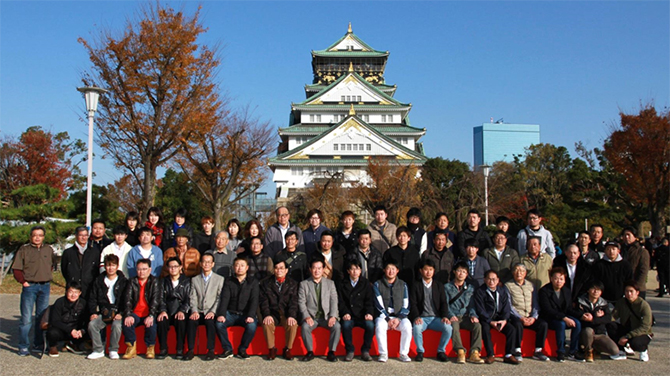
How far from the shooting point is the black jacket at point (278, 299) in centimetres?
608

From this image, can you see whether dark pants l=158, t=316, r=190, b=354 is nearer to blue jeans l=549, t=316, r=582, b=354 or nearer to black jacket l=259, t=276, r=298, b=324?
black jacket l=259, t=276, r=298, b=324

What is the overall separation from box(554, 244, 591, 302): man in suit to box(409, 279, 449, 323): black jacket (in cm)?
158

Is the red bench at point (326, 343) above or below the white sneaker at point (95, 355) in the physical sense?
above

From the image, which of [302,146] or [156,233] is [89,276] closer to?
[156,233]

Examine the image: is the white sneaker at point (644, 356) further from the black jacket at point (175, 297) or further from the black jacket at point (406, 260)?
the black jacket at point (175, 297)

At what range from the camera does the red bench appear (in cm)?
599

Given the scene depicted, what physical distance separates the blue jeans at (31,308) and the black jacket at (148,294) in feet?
3.34

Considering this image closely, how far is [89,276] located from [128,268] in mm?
462

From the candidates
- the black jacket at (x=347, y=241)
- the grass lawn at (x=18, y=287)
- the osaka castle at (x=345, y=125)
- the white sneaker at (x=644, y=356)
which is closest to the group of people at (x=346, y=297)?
the white sneaker at (x=644, y=356)

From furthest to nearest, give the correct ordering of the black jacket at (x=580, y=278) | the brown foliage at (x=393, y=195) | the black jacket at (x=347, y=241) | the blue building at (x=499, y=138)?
the blue building at (x=499, y=138), the brown foliage at (x=393, y=195), the black jacket at (x=347, y=241), the black jacket at (x=580, y=278)

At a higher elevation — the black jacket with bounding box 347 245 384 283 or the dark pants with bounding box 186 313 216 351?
the black jacket with bounding box 347 245 384 283

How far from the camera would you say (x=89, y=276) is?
6.39 metres

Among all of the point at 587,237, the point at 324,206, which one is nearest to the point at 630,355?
the point at 587,237

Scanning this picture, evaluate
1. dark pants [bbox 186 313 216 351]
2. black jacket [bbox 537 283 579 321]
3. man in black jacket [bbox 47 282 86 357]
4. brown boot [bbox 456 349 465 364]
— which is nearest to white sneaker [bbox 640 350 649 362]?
black jacket [bbox 537 283 579 321]
